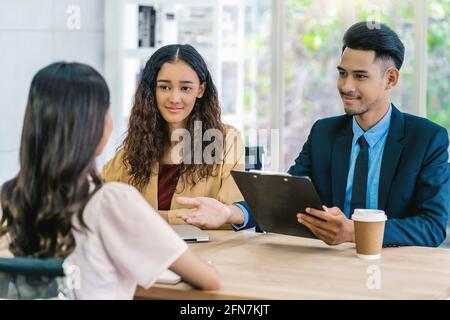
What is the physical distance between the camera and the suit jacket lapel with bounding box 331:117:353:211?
2611mm

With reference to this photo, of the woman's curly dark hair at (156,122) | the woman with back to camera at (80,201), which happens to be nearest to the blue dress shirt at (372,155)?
the woman's curly dark hair at (156,122)

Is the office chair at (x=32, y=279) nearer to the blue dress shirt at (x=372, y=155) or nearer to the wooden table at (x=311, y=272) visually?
the wooden table at (x=311, y=272)

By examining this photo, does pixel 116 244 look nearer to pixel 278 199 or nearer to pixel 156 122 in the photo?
pixel 278 199

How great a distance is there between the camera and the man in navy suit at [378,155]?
2.42 m

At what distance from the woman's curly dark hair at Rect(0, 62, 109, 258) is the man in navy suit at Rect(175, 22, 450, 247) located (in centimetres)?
78

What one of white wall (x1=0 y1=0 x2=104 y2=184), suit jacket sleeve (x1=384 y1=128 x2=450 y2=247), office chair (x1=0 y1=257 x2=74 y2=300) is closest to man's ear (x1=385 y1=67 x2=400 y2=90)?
suit jacket sleeve (x1=384 y1=128 x2=450 y2=247)

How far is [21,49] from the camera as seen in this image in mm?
4238

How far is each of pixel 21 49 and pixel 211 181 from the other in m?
1.86

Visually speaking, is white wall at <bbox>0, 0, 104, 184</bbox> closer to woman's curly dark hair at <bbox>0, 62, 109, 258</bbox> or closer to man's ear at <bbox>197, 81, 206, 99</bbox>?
man's ear at <bbox>197, 81, 206, 99</bbox>

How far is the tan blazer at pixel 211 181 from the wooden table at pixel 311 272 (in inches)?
13.4

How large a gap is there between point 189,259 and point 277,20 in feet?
12.5

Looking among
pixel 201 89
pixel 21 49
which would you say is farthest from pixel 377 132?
pixel 21 49

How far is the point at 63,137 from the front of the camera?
163cm

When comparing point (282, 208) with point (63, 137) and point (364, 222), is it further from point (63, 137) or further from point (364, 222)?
point (63, 137)
